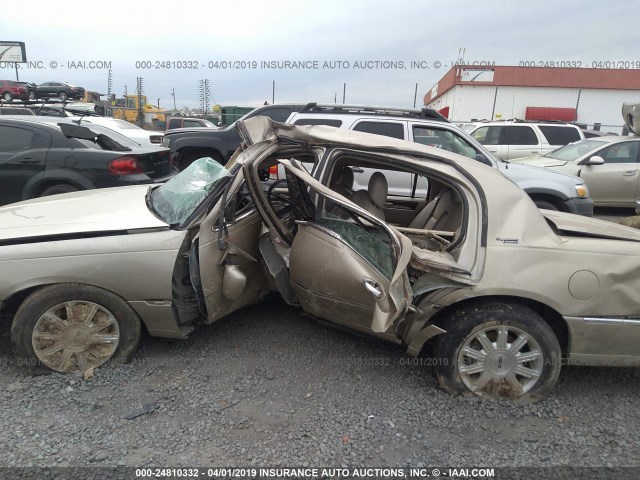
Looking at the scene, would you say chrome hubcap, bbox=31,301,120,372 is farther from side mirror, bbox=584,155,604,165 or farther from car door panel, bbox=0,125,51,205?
side mirror, bbox=584,155,604,165

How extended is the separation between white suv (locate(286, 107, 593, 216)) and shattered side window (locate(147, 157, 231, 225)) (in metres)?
2.47

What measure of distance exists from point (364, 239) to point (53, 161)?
4.89m

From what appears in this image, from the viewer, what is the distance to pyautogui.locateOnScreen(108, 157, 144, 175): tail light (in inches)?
231

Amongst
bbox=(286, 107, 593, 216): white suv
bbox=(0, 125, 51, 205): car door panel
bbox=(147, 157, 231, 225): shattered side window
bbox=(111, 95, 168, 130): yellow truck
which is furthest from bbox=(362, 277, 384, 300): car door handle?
bbox=(111, 95, 168, 130): yellow truck

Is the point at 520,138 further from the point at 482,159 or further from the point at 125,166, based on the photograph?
the point at 125,166

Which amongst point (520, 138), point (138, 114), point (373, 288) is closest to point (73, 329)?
point (373, 288)

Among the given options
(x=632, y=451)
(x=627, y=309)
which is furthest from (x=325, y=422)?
(x=627, y=309)

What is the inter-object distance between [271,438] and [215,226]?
139cm

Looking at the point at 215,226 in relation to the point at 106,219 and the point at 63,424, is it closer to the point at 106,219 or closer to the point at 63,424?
the point at 106,219

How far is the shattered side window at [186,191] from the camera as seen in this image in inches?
123

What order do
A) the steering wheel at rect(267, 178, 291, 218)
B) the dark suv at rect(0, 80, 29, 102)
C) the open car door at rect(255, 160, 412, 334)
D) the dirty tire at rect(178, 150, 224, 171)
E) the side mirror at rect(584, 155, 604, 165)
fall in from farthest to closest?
1. the dark suv at rect(0, 80, 29, 102)
2. the dirty tire at rect(178, 150, 224, 171)
3. the side mirror at rect(584, 155, 604, 165)
4. the steering wheel at rect(267, 178, 291, 218)
5. the open car door at rect(255, 160, 412, 334)

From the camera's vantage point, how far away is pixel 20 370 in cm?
296

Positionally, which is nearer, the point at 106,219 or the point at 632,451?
the point at 632,451

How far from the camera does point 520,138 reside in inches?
439
